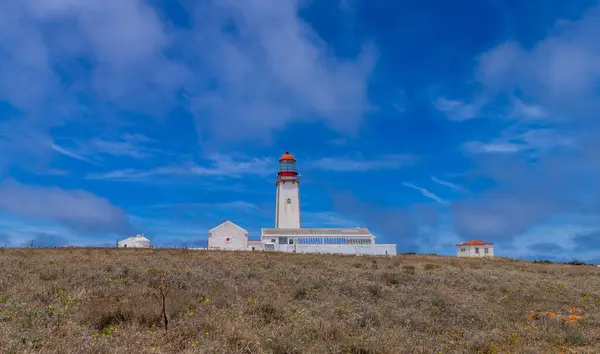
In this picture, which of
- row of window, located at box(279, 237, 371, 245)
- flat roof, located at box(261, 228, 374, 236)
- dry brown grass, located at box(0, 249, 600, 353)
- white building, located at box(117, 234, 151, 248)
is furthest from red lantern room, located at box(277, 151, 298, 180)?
dry brown grass, located at box(0, 249, 600, 353)

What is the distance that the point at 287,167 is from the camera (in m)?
67.4

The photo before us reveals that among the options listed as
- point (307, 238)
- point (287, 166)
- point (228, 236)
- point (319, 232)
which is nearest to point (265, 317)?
point (307, 238)

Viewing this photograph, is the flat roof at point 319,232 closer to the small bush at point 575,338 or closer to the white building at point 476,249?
the white building at point 476,249

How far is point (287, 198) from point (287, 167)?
528cm

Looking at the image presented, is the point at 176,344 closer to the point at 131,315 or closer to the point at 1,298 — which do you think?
the point at 131,315

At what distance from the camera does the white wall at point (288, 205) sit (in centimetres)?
6450

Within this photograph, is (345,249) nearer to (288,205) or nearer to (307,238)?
(307,238)

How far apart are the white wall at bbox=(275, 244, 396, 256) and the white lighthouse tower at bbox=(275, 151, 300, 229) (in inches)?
372

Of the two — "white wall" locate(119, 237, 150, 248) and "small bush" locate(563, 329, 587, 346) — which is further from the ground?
"white wall" locate(119, 237, 150, 248)

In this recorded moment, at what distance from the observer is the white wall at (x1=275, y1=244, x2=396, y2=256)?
53938mm

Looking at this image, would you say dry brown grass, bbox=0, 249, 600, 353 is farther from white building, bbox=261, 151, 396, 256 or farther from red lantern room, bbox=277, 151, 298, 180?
red lantern room, bbox=277, 151, 298, 180

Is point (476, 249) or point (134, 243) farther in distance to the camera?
point (476, 249)

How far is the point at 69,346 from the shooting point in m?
6.55

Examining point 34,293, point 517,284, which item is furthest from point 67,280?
point 517,284
